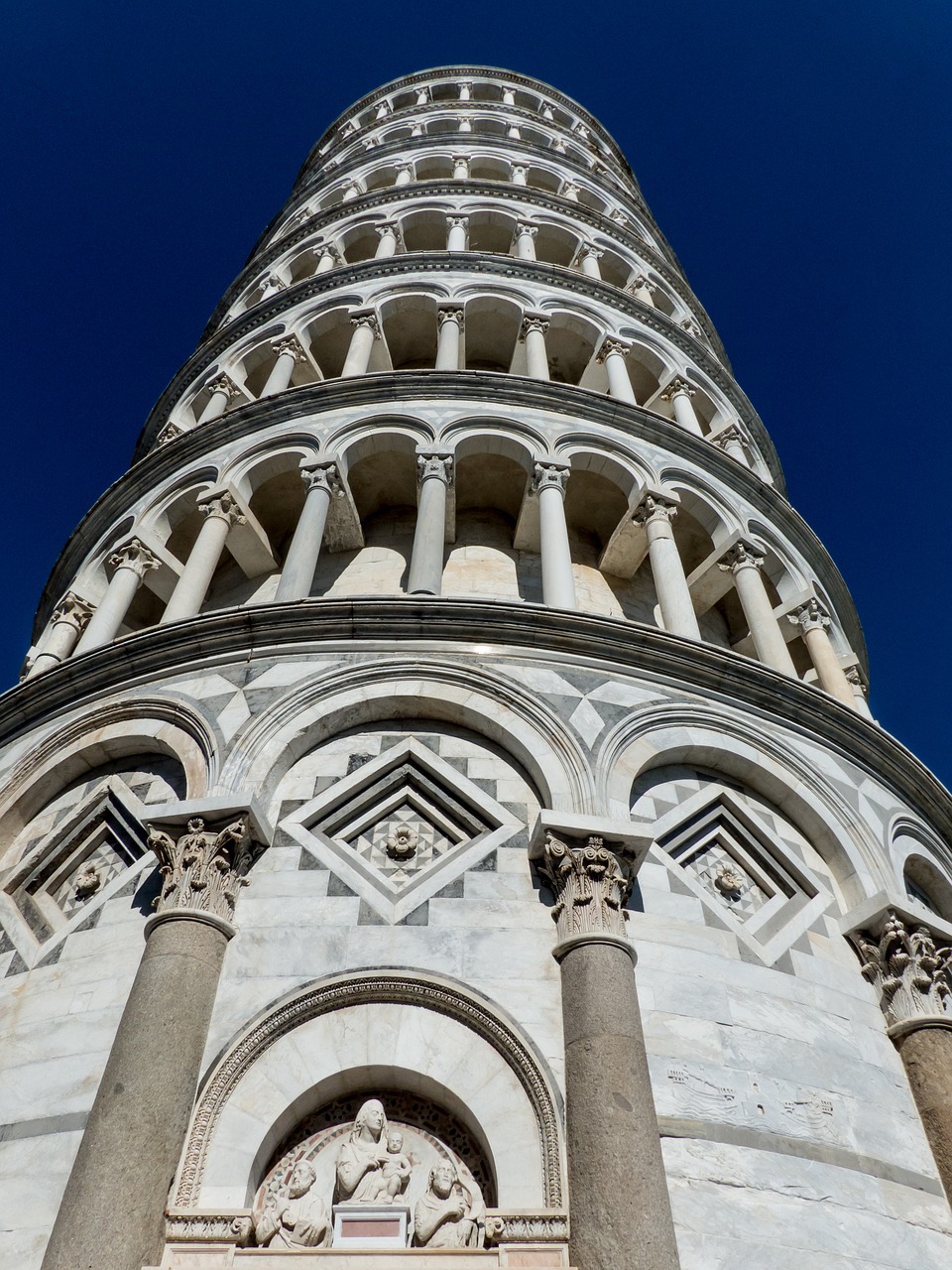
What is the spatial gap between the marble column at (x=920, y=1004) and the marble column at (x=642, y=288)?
14729mm

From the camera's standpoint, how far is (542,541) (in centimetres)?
1169

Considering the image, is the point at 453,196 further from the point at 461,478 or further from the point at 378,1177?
the point at 378,1177

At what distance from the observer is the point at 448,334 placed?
1584 centimetres

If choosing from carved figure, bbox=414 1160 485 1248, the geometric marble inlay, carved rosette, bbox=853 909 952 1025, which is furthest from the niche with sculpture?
carved rosette, bbox=853 909 952 1025

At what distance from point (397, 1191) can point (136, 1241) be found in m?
1.48

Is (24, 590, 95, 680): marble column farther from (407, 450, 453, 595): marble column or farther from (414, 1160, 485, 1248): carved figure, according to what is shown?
(414, 1160, 485, 1248): carved figure

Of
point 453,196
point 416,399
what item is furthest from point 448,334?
point 453,196

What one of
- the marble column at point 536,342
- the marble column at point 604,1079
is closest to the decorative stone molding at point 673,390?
the marble column at point 536,342

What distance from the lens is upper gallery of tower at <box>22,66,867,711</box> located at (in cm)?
1235

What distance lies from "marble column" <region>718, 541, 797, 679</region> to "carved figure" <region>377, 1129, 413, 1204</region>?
6.37 metres

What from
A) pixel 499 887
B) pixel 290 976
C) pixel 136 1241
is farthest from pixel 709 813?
pixel 136 1241

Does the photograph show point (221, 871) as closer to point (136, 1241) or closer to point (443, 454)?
point (136, 1241)

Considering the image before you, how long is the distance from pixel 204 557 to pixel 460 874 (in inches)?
230

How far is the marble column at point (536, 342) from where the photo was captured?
1530cm
